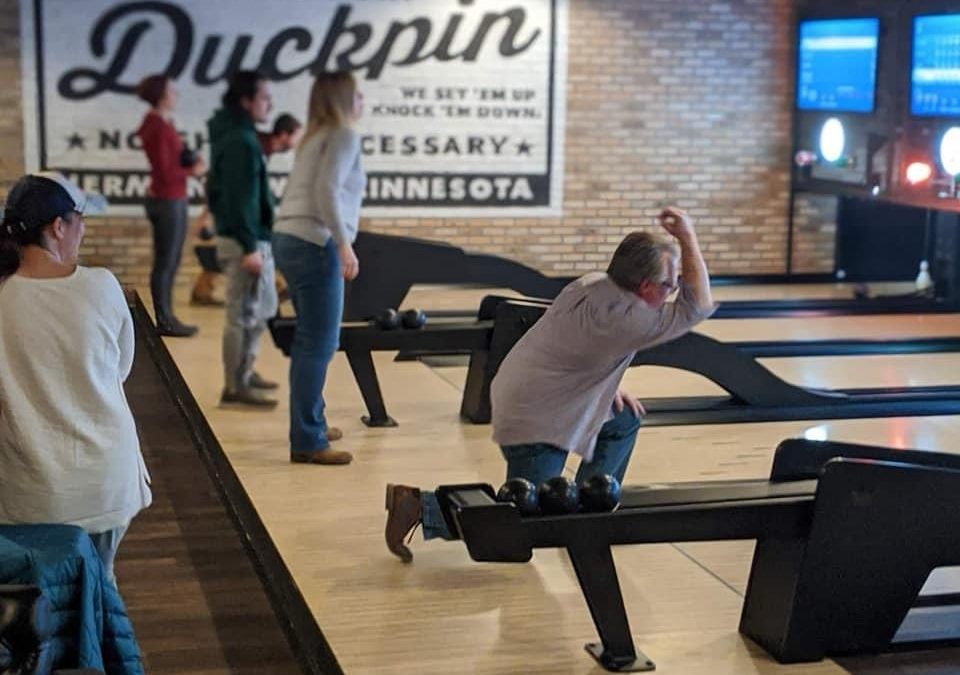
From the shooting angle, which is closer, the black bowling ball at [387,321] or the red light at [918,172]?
the black bowling ball at [387,321]

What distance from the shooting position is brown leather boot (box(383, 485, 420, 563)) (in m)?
4.76

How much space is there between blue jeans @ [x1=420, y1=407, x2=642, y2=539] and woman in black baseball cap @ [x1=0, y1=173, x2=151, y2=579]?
1246mm

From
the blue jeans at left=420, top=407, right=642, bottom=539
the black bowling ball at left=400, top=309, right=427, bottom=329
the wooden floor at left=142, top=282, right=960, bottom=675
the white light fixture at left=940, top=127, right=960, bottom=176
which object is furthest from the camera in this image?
the white light fixture at left=940, top=127, right=960, bottom=176

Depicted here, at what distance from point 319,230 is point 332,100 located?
0.52 meters

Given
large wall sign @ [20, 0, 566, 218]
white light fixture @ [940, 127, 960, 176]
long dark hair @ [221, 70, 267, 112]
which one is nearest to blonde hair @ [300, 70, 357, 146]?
long dark hair @ [221, 70, 267, 112]

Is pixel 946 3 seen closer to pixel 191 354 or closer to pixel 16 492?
pixel 191 354

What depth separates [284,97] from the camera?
459 inches

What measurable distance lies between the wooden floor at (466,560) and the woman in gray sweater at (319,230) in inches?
17.1

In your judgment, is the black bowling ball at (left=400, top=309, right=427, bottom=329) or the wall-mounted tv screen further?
the wall-mounted tv screen

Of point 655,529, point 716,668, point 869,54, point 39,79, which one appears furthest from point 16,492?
point 869,54

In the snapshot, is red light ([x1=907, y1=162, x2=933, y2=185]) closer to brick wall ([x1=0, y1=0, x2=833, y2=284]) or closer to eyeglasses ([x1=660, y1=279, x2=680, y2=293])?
brick wall ([x1=0, y1=0, x2=833, y2=284])

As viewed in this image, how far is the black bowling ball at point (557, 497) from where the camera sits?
155 inches

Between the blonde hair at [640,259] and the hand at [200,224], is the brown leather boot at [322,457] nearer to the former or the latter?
the blonde hair at [640,259]

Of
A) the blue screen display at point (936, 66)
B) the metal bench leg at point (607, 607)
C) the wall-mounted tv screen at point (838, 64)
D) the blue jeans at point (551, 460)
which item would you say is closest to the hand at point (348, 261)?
the blue jeans at point (551, 460)
